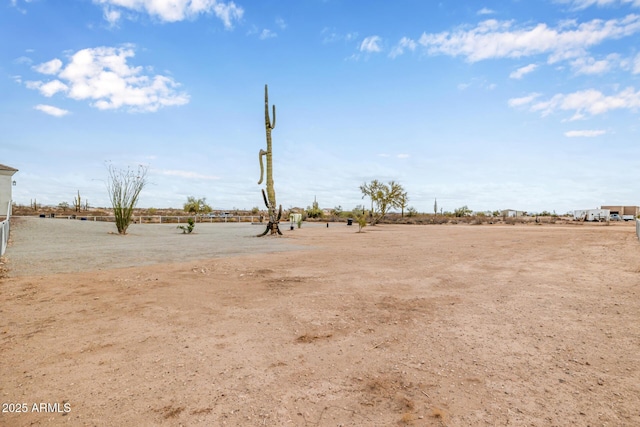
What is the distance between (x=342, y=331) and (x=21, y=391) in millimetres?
3238

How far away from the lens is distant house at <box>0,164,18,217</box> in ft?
99.9

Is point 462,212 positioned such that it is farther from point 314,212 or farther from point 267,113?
point 267,113

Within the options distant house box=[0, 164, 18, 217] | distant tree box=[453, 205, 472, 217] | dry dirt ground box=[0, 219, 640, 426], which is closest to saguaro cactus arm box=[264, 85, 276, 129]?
dry dirt ground box=[0, 219, 640, 426]

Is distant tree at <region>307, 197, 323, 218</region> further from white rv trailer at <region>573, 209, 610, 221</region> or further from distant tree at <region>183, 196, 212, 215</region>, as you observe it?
white rv trailer at <region>573, 209, 610, 221</region>

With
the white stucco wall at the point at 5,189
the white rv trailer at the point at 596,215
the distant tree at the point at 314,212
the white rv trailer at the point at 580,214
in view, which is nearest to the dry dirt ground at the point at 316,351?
the white stucco wall at the point at 5,189

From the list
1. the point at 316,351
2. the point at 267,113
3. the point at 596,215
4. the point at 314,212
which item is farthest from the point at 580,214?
the point at 316,351

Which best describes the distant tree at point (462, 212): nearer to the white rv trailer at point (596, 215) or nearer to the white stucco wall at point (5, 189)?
the white rv trailer at point (596, 215)

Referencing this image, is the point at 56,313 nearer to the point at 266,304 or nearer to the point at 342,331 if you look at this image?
the point at 266,304

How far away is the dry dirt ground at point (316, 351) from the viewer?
108 inches

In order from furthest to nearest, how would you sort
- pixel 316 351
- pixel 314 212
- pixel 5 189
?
pixel 314 212 < pixel 5 189 < pixel 316 351

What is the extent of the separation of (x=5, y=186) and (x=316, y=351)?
39.4 meters

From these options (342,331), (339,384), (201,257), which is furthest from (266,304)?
(201,257)

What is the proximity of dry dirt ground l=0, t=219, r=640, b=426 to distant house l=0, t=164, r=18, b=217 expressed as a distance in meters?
31.5

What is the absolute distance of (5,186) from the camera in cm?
3088
